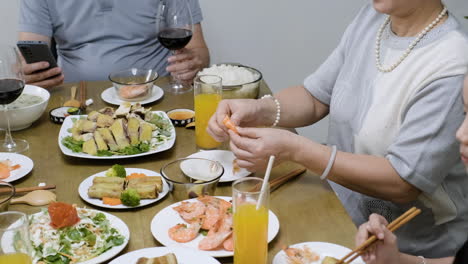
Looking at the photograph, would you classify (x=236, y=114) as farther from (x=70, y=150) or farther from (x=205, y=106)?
(x=70, y=150)

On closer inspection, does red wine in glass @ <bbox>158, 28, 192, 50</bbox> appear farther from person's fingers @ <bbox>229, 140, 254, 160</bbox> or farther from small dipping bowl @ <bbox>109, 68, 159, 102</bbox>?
person's fingers @ <bbox>229, 140, 254, 160</bbox>

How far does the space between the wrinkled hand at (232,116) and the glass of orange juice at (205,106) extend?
Answer: 48mm

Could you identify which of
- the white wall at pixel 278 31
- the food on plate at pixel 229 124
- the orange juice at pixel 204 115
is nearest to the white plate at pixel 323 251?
the food on plate at pixel 229 124

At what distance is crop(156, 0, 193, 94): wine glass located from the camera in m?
2.18

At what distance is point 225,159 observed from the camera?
174cm

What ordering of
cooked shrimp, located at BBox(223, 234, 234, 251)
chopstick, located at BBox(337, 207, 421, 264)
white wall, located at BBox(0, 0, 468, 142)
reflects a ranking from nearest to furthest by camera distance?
1. chopstick, located at BBox(337, 207, 421, 264)
2. cooked shrimp, located at BBox(223, 234, 234, 251)
3. white wall, located at BBox(0, 0, 468, 142)

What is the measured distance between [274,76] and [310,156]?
6.90 ft

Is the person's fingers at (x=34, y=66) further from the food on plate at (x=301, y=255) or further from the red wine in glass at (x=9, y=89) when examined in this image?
the food on plate at (x=301, y=255)

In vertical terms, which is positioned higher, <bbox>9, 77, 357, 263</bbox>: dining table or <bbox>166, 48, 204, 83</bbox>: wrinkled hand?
<bbox>166, 48, 204, 83</bbox>: wrinkled hand

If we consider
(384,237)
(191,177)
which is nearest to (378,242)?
(384,237)

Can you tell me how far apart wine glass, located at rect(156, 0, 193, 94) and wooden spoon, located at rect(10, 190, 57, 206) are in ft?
2.90

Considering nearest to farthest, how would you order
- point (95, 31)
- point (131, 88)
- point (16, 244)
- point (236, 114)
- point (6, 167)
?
point (16, 244), point (6, 167), point (236, 114), point (131, 88), point (95, 31)

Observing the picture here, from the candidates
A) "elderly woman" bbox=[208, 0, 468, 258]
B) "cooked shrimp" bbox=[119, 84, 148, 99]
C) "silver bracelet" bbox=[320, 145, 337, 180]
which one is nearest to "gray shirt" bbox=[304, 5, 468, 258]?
"elderly woman" bbox=[208, 0, 468, 258]

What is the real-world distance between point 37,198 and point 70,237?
9.0 inches
